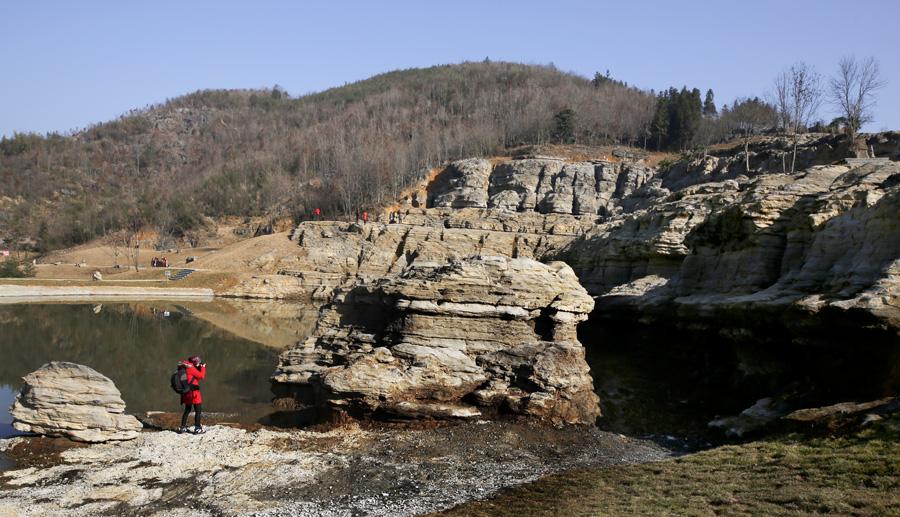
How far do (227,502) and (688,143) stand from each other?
380ft

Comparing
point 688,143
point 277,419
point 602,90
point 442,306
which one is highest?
point 602,90

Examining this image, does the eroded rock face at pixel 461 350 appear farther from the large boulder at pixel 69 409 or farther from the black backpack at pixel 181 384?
the large boulder at pixel 69 409

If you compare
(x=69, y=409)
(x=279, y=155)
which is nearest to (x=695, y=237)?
(x=69, y=409)

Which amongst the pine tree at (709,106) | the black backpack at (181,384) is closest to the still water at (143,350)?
the black backpack at (181,384)

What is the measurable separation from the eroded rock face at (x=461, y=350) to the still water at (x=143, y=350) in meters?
3.79

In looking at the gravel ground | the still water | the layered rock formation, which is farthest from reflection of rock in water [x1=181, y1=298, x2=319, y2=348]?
the gravel ground

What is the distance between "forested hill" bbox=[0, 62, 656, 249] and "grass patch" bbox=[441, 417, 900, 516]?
79.0m

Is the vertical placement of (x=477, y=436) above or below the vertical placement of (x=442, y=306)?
below

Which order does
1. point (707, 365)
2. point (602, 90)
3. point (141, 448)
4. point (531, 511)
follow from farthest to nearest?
point (602, 90)
point (707, 365)
point (141, 448)
point (531, 511)

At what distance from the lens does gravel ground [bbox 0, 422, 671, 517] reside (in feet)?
44.7

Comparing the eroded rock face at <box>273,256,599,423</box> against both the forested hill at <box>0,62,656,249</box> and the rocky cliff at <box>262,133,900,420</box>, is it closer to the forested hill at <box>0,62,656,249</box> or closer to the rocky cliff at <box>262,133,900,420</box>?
the rocky cliff at <box>262,133,900,420</box>

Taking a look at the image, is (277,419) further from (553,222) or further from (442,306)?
(553,222)

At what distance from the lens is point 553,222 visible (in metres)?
80.6

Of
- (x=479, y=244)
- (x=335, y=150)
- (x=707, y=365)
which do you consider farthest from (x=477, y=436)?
(x=335, y=150)
